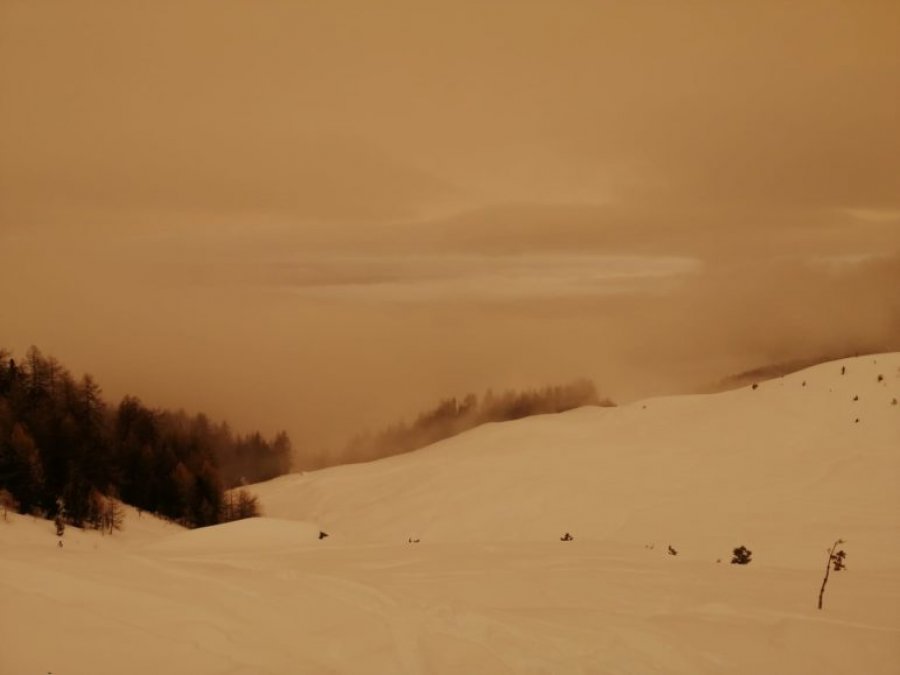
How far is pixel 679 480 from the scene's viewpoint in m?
12.1

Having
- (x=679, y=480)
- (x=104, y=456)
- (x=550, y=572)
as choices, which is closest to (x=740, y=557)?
(x=550, y=572)

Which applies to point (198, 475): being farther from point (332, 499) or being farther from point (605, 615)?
point (605, 615)

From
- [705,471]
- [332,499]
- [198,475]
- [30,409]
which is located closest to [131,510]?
[198,475]

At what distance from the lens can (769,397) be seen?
50.3 feet

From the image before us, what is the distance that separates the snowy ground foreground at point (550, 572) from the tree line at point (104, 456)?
2.47m

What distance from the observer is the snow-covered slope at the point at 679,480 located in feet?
32.2

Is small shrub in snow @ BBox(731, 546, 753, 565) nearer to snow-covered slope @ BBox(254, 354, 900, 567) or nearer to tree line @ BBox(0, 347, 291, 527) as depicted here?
snow-covered slope @ BBox(254, 354, 900, 567)

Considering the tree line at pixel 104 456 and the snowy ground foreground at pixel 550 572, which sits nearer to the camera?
the snowy ground foreground at pixel 550 572

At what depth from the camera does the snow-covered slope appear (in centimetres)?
982

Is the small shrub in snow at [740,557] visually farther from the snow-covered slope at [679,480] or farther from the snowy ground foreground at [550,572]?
the snow-covered slope at [679,480]

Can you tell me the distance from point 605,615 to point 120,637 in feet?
12.5

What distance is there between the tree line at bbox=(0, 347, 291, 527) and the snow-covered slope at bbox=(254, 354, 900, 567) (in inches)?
133

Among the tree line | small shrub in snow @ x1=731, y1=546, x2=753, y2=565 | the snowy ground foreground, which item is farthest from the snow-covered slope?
the tree line

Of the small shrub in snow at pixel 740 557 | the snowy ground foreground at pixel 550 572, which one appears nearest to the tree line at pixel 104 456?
the snowy ground foreground at pixel 550 572
